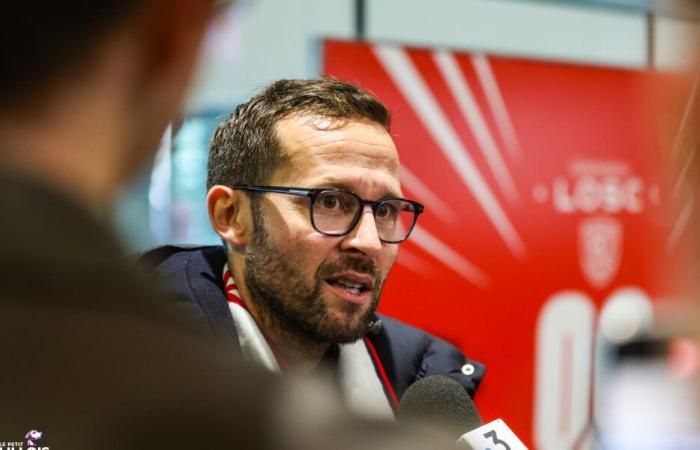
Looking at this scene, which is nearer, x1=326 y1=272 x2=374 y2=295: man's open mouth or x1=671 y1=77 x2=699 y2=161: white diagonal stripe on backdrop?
x1=326 y1=272 x2=374 y2=295: man's open mouth

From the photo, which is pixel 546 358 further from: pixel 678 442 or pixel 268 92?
pixel 268 92

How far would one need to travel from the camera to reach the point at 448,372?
1039 mm

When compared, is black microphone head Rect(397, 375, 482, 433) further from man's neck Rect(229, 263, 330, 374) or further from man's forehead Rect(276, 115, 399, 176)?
man's forehead Rect(276, 115, 399, 176)

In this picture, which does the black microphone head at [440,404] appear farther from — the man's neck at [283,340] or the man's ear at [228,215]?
the man's ear at [228,215]

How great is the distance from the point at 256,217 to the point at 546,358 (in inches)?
51.4

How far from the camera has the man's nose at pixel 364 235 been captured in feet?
3.18

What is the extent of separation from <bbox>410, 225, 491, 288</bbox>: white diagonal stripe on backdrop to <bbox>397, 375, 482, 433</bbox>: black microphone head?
2.89 feet

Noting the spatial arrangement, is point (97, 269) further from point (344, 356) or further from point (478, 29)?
point (478, 29)

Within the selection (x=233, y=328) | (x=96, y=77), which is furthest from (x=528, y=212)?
(x=96, y=77)

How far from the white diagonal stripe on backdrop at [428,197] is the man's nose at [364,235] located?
1.90ft

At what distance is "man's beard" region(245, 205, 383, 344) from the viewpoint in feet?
3.18

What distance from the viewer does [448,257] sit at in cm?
195

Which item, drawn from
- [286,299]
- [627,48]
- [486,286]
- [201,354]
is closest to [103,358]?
[201,354]

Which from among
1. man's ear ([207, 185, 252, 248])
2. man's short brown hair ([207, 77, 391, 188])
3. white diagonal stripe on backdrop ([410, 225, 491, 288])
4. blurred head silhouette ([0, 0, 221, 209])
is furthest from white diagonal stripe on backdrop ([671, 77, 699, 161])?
blurred head silhouette ([0, 0, 221, 209])
